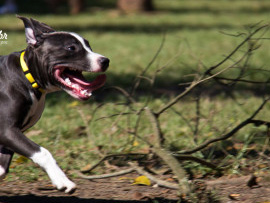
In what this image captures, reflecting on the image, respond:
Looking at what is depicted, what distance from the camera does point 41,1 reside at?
22.4m

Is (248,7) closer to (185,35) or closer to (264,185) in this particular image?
(185,35)

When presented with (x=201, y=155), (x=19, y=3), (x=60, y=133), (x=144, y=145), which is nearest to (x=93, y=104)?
(x=60, y=133)

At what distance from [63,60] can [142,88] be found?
14.0ft

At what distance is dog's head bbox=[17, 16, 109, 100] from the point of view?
3791 millimetres

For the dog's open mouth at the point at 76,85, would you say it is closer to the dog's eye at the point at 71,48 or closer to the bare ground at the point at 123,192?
the dog's eye at the point at 71,48

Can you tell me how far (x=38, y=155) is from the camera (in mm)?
3520

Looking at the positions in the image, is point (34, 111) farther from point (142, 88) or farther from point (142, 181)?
point (142, 88)

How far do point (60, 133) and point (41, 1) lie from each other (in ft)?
56.9

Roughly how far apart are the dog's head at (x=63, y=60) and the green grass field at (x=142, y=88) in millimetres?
943

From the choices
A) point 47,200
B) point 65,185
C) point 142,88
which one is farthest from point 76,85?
point 142,88

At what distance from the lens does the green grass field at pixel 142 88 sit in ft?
17.6

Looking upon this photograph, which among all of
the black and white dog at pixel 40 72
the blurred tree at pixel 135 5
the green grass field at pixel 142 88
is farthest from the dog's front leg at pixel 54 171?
the blurred tree at pixel 135 5

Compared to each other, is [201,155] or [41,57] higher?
[41,57]

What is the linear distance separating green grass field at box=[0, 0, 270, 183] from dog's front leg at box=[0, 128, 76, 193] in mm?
1099
